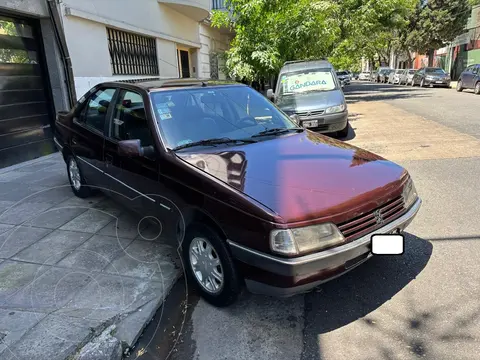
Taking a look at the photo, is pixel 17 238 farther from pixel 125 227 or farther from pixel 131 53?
pixel 131 53

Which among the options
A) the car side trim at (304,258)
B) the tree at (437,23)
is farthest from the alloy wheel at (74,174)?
the tree at (437,23)

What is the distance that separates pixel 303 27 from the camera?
1028cm

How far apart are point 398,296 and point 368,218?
780mm

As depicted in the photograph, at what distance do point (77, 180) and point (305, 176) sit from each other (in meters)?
3.62

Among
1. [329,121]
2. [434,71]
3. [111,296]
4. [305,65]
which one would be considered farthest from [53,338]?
[434,71]

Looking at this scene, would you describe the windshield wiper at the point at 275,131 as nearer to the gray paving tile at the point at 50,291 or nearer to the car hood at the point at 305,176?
the car hood at the point at 305,176

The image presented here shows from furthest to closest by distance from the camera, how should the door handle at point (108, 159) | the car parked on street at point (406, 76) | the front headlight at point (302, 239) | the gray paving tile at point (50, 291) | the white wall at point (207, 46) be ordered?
the car parked on street at point (406, 76), the white wall at point (207, 46), the door handle at point (108, 159), the gray paving tile at point (50, 291), the front headlight at point (302, 239)

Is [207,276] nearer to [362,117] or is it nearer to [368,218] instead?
[368,218]

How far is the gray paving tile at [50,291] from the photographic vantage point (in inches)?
114

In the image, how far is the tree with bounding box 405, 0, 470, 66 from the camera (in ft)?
108

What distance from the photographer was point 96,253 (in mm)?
3695

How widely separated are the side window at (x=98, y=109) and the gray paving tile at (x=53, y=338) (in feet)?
6.99

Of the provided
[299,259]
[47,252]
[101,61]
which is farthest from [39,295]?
[101,61]

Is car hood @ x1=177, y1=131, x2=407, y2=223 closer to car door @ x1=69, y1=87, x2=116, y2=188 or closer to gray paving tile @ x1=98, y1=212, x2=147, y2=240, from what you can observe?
gray paving tile @ x1=98, y1=212, x2=147, y2=240
